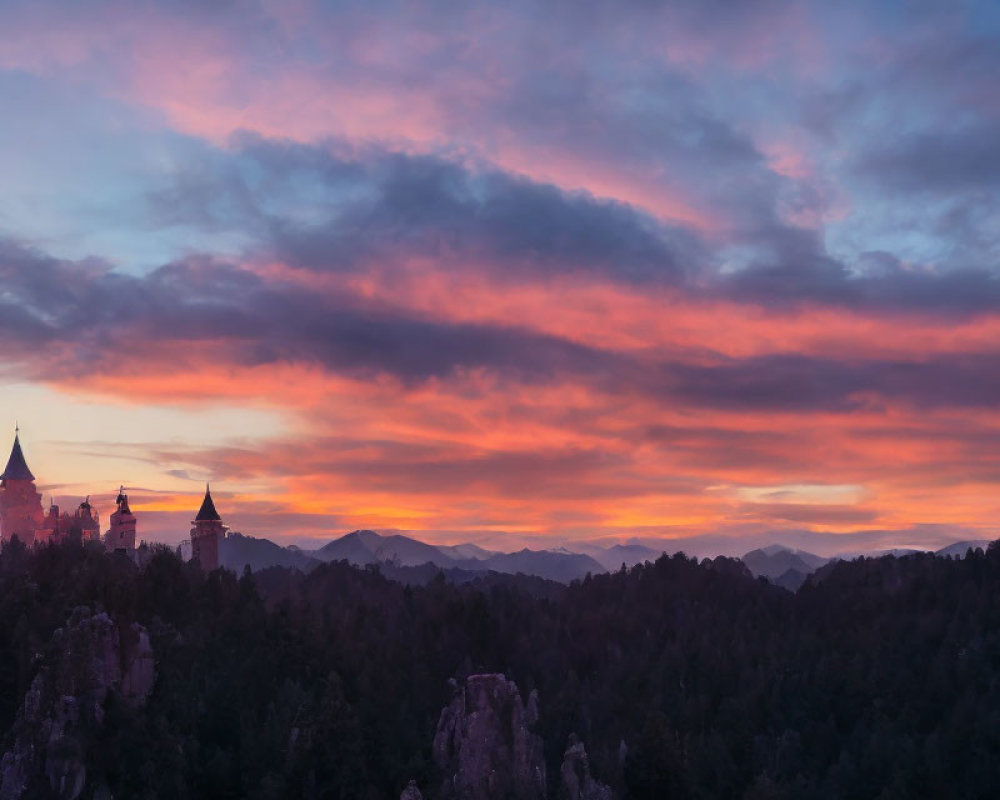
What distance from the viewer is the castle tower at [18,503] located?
184m

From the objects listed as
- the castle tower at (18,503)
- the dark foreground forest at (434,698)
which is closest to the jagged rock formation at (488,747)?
the dark foreground forest at (434,698)

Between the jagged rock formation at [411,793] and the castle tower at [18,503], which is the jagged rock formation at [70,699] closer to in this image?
the jagged rock formation at [411,793]

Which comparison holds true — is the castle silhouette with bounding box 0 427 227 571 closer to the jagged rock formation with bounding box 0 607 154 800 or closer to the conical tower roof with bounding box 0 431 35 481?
the conical tower roof with bounding box 0 431 35 481

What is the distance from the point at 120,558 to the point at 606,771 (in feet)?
238

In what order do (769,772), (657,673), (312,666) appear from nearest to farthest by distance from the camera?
(769,772)
(312,666)
(657,673)

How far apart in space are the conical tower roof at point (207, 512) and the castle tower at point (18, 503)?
26329mm

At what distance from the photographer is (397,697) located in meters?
166

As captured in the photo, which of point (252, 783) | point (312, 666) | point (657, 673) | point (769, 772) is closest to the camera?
point (252, 783)

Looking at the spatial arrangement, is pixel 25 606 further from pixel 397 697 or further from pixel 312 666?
pixel 397 697

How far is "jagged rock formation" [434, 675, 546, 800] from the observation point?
137m

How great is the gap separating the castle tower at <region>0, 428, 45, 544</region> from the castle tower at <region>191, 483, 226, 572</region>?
23.9 m


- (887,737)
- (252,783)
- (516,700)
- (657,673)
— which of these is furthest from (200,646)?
(887,737)

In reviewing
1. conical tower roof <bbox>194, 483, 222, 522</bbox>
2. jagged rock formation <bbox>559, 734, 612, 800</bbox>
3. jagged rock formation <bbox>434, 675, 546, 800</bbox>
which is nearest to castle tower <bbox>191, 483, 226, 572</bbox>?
conical tower roof <bbox>194, 483, 222, 522</bbox>

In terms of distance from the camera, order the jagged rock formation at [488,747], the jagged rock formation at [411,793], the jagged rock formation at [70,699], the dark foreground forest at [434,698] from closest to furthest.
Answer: the jagged rock formation at [411,793]
the jagged rock formation at [70,699]
the dark foreground forest at [434,698]
the jagged rock formation at [488,747]
